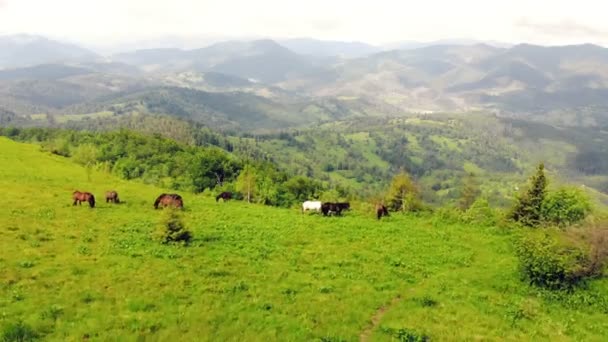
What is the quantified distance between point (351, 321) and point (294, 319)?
112 inches

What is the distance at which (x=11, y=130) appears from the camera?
161750 mm

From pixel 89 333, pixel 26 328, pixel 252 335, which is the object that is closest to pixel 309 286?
pixel 252 335

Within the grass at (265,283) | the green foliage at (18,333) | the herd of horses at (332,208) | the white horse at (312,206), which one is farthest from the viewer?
the white horse at (312,206)

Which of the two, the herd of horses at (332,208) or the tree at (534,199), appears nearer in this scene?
the tree at (534,199)

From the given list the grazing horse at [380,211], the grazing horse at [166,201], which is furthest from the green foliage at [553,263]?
the grazing horse at [166,201]

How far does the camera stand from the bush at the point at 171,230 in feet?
99.6

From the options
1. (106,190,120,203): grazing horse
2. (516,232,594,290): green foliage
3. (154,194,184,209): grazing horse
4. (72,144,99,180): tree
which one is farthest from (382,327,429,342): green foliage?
(72,144,99,180): tree

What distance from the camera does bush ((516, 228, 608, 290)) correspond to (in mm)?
25953

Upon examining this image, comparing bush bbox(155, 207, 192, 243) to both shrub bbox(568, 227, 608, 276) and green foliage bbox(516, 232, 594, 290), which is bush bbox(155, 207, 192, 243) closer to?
green foliage bbox(516, 232, 594, 290)

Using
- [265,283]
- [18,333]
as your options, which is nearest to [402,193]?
[265,283]

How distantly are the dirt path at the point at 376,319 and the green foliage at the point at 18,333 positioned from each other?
13.5 metres

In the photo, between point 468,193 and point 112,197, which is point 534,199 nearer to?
point 112,197

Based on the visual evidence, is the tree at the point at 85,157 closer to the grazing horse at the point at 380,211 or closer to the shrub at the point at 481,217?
the grazing horse at the point at 380,211

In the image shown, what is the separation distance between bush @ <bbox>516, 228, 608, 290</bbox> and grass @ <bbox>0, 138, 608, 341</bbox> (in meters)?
1.18
